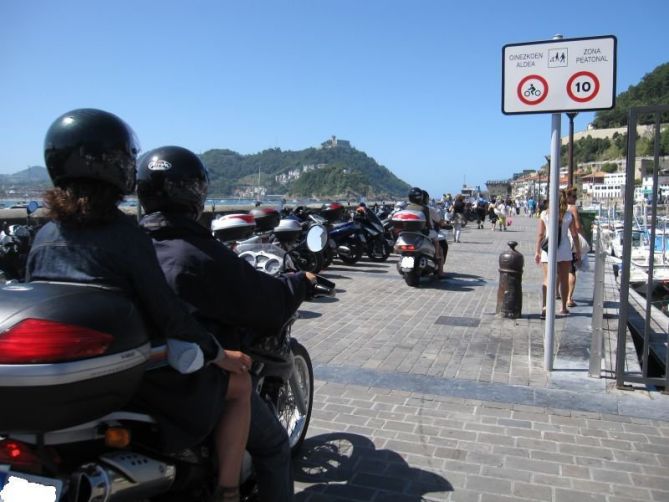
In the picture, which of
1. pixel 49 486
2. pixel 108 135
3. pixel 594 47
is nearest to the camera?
pixel 49 486

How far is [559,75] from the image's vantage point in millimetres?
5230

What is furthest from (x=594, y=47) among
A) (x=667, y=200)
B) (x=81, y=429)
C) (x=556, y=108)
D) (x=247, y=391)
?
(x=81, y=429)

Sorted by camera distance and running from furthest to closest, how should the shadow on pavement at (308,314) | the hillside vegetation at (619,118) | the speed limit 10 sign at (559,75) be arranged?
the hillside vegetation at (619,118), the shadow on pavement at (308,314), the speed limit 10 sign at (559,75)

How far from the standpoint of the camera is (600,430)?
4.19m

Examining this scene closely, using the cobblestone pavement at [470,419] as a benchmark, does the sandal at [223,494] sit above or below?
above

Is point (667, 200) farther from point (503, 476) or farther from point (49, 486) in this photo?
point (49, 486)

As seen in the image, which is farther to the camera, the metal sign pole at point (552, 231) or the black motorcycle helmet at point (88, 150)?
the metal sign pole at point (552, 231)

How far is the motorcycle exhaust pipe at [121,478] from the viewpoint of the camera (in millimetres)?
1797

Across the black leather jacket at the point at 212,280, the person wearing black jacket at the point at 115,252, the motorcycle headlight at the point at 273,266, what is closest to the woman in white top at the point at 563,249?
the motorcycle headlight at the point at 273,266

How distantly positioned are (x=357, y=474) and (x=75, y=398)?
7.27 feet

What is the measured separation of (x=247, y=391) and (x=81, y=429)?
25.7 inches

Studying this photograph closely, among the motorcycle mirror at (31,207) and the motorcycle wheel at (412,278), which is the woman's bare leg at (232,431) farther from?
the motorcycle wheel at (412,278)

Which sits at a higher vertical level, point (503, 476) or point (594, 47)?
point (594, 47)

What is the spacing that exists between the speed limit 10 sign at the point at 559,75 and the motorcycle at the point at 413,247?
5272 millimetres
